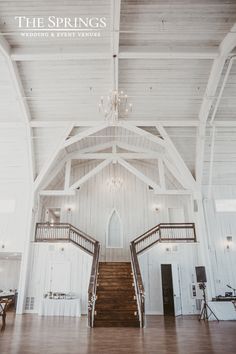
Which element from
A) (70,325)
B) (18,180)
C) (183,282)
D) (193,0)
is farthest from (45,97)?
(183,282)

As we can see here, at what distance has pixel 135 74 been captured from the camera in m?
9.04

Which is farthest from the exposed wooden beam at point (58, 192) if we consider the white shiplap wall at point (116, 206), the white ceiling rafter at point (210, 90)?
the white ceiling rafter at point (210, 90)

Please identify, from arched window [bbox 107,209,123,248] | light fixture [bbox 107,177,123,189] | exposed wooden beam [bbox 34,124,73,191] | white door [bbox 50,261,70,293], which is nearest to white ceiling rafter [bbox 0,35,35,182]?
exposed wooden beam [bbox 34,124,73,191]

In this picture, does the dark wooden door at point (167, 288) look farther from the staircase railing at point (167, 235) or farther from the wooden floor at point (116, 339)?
the wooden floor at point (116, 339)

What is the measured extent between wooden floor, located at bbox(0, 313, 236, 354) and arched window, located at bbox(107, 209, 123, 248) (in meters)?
5.86

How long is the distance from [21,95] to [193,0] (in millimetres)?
6129

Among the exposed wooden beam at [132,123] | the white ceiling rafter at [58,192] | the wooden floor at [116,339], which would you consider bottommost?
the wooden floor at [116,339]

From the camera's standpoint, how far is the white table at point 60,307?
9945 millimetres

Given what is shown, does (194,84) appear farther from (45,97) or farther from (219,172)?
(45,97)

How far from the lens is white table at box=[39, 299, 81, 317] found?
32.6 ft

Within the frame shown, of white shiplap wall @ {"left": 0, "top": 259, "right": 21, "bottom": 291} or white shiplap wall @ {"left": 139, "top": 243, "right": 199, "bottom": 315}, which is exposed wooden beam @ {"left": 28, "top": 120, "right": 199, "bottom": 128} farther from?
white shiplap wall @ {"left": 0, "top": 259, "right": 21, "bottom": 291}

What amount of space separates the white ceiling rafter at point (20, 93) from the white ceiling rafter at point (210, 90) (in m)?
6.32

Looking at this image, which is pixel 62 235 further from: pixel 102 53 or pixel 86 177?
pixel 102 53

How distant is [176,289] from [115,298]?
2900mm
